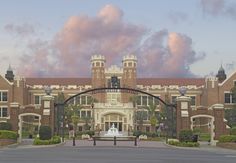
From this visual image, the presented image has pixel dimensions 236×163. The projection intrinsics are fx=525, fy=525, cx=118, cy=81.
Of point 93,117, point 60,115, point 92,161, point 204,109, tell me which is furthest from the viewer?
point 93,117

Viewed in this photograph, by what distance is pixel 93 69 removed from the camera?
331 ft

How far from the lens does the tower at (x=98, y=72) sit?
99250 millimetres

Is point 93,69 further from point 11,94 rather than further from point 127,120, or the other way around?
point 11,94

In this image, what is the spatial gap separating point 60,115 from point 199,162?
28252 mm

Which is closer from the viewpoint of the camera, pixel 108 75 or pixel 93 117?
pixel 93 117

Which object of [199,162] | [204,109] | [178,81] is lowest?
[199,162]

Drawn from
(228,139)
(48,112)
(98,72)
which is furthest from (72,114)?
(228,139)

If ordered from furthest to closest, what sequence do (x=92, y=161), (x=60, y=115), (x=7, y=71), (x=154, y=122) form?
(x=7, y=71) < (x=154, y=122) < (x=60, y=115) < (x=92, y=161)

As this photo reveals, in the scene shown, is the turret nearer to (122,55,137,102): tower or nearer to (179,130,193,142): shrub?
(122,55,137,102): tower

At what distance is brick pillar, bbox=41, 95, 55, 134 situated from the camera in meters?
44.6

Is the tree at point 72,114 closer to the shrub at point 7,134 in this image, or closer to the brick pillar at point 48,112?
the brick pillar at point 48,112

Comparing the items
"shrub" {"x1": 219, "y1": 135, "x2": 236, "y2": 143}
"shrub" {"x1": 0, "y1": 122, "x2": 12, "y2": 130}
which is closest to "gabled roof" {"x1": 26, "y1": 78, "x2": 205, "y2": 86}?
"shrub" {"x1": 0, "y1": 122, "x2": 12, "y2": 130}

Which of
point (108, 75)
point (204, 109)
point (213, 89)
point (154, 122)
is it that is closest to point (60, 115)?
point (204, 109)

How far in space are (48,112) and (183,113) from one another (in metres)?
11.5
